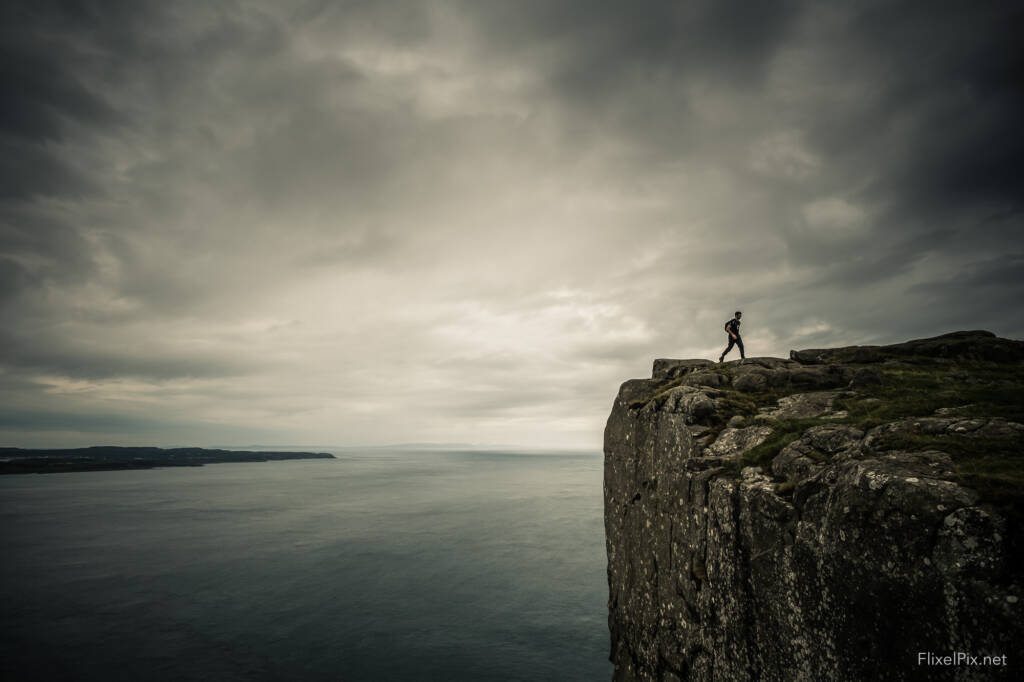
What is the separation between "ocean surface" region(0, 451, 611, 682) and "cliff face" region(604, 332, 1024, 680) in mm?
16200

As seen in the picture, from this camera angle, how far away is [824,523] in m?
8.16

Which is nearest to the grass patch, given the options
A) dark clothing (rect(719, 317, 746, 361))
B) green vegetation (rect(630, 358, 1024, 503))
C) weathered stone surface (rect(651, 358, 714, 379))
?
green vegetation (rect(630, 358, 1024, 503))

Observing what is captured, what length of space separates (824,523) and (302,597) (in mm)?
40454

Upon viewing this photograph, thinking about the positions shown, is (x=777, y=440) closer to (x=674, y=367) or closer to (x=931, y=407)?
(x=931, y=407)

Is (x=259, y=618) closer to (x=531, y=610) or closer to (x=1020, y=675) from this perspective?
(x=531, y=610)

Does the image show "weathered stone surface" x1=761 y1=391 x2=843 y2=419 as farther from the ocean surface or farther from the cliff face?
the ocean surface

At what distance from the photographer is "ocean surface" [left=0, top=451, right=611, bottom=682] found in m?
24.4

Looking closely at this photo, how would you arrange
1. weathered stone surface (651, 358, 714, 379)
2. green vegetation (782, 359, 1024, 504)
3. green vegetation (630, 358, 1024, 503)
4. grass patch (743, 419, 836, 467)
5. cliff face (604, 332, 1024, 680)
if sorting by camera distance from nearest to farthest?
cliff face (604, 332, 1024, 680) → green vegetation (782, 359, 1024, 504) → green vegetation (630, 358, 1024, 503) → grass patch (743, 419, 836, 467) → weathered stone surface (651, 358, 714, 379)

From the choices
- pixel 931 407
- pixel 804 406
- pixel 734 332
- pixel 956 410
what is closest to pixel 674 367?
pixel 734 332

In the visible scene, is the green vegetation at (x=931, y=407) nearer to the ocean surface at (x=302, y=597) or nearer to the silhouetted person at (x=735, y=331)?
the silhouetted person at (x=735, y=331)

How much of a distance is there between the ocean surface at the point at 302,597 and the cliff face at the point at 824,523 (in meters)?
16.2

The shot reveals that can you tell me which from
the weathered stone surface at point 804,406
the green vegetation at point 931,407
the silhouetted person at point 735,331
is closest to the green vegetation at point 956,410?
the green vegetation at point 931,407

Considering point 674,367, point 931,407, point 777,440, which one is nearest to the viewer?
Result: point 931,407

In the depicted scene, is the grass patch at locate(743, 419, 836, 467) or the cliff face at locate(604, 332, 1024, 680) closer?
the cliff face at locate(604, 332, 1024, 680)
